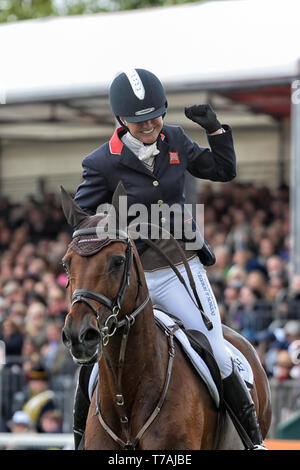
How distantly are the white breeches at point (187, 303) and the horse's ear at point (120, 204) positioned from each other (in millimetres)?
820

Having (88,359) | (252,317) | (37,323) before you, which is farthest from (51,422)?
(88,359)

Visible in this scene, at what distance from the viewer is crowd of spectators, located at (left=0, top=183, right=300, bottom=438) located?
41.2 feet

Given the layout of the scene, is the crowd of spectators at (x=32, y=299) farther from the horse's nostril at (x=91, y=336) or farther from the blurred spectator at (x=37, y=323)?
the horse's nostril at (x=91, y=336)

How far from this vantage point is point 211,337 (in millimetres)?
5691

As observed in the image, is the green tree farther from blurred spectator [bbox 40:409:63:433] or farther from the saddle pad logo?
the saddle pad logo

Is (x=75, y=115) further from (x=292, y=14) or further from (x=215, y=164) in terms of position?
(x=215, y=164)

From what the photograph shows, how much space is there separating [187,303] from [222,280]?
28.0 ft

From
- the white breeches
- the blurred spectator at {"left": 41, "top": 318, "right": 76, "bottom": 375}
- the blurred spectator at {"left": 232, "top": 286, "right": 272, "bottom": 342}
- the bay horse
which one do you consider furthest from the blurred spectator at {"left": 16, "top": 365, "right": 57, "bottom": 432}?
the bay horse

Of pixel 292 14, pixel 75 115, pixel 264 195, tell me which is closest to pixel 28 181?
pixel 75 115

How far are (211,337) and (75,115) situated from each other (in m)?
16.4

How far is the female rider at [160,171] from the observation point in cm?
551

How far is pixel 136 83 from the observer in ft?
18.1

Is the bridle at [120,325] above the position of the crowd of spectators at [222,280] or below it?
above

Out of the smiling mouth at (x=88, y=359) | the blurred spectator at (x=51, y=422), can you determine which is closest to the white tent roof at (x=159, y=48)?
the blurred spectator at (x=51, y=422)
